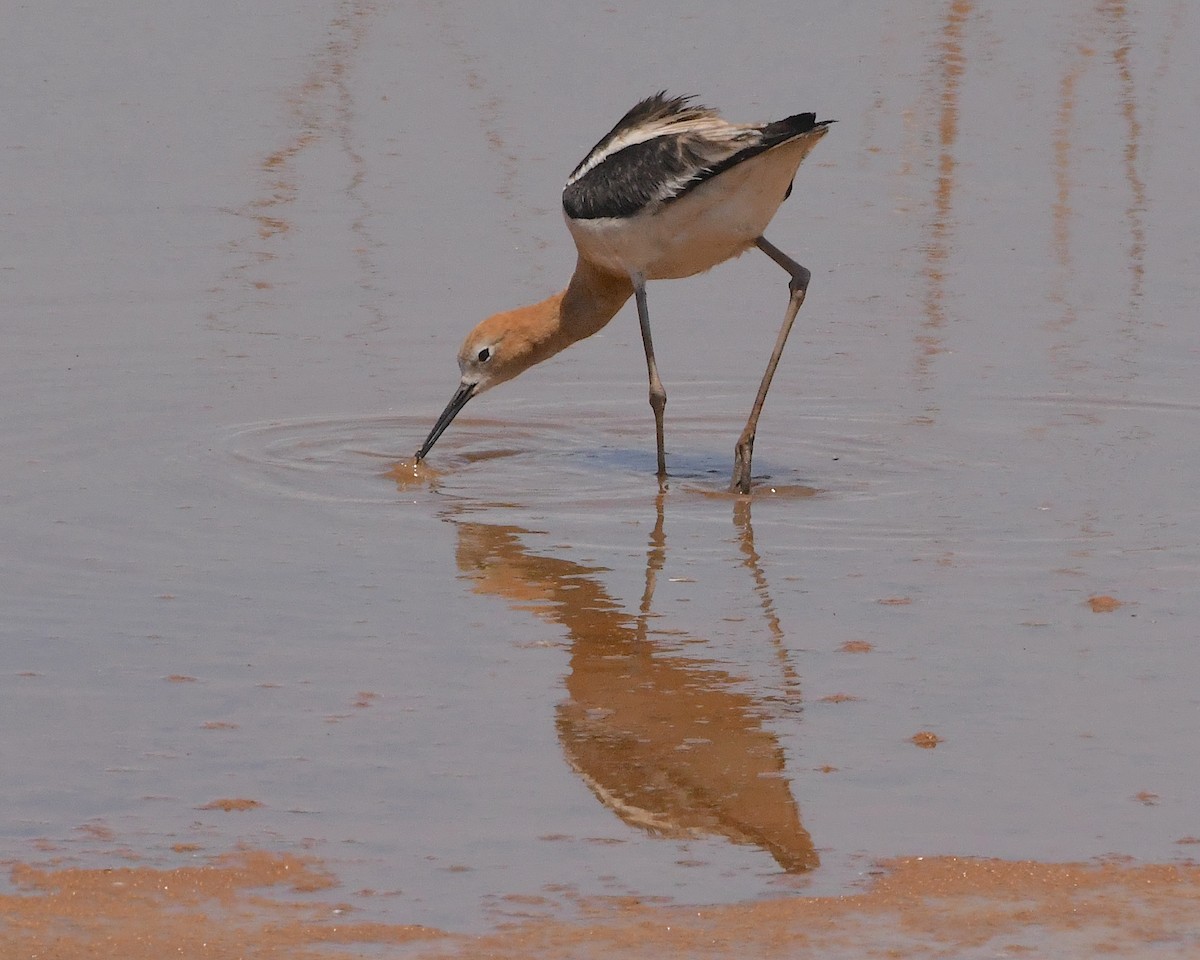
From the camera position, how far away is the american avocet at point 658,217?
8.46m

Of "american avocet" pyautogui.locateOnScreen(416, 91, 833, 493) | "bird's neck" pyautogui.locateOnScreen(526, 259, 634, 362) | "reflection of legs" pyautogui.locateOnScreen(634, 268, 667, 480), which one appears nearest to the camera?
"american avocet" pyautogui.locateOnScreen(416, 91, 833, 493)

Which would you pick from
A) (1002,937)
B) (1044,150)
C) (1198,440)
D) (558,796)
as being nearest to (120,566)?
(558,796)

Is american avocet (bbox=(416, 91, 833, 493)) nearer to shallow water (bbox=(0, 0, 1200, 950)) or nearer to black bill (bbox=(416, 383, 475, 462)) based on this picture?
black bill (bbox=(416, 383, 475, 462))

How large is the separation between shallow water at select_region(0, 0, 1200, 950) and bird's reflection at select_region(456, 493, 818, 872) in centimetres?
2

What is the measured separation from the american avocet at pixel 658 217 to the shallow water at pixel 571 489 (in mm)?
379

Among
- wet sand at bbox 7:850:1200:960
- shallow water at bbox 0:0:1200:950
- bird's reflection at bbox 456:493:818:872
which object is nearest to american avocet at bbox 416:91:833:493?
shallow water at bbox 0:0:1200:950

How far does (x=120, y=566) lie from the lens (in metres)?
7.09

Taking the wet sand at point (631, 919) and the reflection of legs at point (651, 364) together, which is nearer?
the wet sand at point (631, 919)

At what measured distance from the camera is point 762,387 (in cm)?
887

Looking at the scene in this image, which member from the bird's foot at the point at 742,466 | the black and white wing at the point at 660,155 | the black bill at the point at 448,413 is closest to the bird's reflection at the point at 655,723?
the bird's foot at the point at 742,466

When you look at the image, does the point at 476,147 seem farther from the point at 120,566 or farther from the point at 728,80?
the point at 120,566

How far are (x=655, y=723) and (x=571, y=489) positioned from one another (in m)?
2.84

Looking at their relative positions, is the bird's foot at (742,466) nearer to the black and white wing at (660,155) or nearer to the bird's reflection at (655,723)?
the black and white wing at (660,155)

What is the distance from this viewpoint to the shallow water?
17.0 feet
